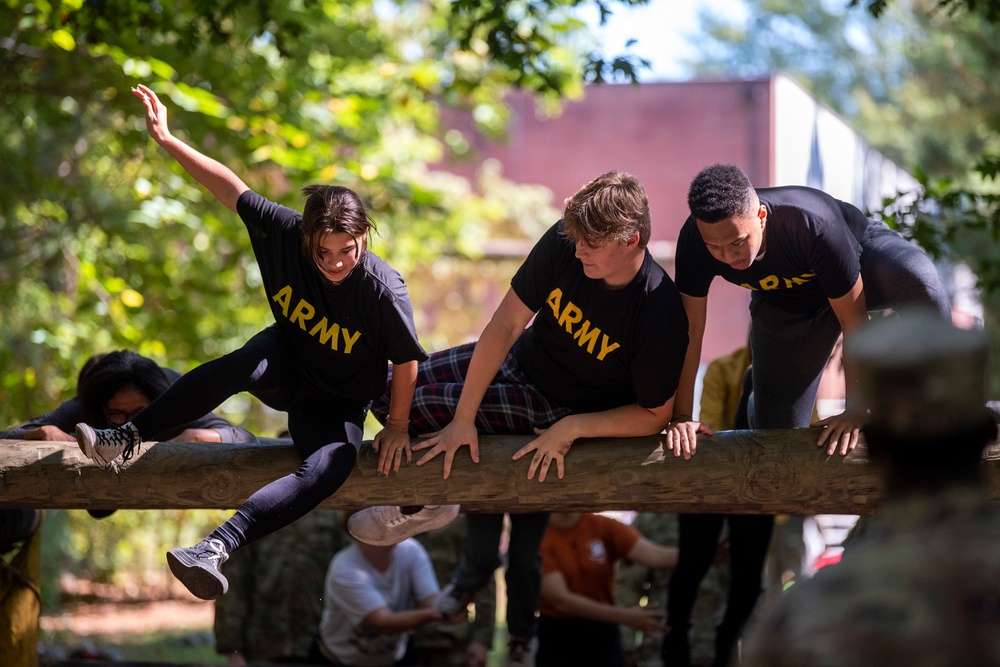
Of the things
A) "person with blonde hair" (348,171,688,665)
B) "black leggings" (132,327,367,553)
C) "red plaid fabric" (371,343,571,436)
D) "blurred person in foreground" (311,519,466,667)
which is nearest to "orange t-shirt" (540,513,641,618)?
"blurred person in foreground" (311,519,466,667)

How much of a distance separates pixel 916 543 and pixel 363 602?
4366 mm

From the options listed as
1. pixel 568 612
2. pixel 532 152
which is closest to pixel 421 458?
pixel 568 612

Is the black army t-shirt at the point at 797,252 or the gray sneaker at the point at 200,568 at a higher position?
the black army t-shirt at the point at 797,252

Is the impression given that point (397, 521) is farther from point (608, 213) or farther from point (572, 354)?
point (608, 213)

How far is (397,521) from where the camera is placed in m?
4.37

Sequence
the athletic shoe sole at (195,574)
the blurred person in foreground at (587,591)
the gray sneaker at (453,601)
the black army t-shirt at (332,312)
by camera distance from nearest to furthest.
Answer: the athletic shoe sole at (195,574), the black army t-shirt at (332,312), the gray sneaker at (453,601), the blurred person in foreground at (587,591)

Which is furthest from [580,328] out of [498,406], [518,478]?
[518,478]

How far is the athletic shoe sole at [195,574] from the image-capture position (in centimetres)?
338

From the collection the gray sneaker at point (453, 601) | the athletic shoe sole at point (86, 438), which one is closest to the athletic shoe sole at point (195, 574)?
the athletic shoe sole at point (86, 438)

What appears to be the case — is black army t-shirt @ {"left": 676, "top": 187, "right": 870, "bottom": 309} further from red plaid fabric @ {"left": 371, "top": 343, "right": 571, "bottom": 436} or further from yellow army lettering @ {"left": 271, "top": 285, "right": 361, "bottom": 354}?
yellow army lettering @ {"left": 271, "top": 285, "right": 361, "bottom": 354}

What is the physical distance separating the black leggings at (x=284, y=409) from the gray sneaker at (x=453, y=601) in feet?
4.91

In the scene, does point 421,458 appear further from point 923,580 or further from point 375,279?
point 923,580

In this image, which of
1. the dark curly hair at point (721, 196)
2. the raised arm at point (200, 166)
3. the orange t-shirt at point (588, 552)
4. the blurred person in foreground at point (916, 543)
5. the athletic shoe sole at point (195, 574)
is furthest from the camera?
the orange t-shirt at point (588, 552)

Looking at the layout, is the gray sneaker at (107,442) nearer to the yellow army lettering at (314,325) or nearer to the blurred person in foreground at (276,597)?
the yellow army lettering at (314,325)
